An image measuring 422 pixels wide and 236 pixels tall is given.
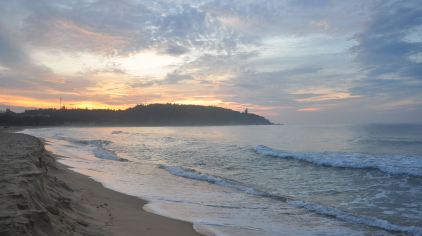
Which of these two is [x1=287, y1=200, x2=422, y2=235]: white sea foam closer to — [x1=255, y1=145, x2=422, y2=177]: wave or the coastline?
the coastline

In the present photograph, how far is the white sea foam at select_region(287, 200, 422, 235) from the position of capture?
29.6 ft

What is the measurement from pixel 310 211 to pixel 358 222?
1.55 meters

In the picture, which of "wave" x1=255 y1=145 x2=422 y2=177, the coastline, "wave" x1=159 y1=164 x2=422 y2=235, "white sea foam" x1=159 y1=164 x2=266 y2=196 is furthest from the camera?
"wave" x1=255 y1=145 x2=422 y2=177

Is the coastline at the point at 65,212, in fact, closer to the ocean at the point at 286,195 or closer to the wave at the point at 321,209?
the ocean at the point at 286,195

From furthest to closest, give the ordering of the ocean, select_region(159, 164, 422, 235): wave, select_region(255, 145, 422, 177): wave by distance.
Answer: select_region(255, 145, 422, 177): wave → the ocean → select_region(159, 164, 422, 235): wave

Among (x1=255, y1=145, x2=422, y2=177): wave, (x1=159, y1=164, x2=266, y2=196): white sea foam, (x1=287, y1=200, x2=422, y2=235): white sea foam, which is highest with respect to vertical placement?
(x1=255, y1=145, x2=422, y2=177): wave

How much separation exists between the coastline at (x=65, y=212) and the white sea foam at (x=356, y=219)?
433 cm

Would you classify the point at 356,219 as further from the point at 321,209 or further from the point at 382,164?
the point at 382,164

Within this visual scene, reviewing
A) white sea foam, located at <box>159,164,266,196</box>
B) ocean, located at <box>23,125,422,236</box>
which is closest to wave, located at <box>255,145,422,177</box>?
ocean, located at <box>23,125,422,236</box>

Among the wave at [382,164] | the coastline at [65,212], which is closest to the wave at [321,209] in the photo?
the coastline at [65,212]

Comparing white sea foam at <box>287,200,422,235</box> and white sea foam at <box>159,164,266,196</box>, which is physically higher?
white sea foam at <box>287,200,422,235</box>

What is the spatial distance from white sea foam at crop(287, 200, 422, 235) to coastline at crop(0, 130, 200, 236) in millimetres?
4330

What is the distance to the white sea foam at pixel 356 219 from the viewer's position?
902 centimetres

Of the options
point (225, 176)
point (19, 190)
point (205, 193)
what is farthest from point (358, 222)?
point (225, 176)
